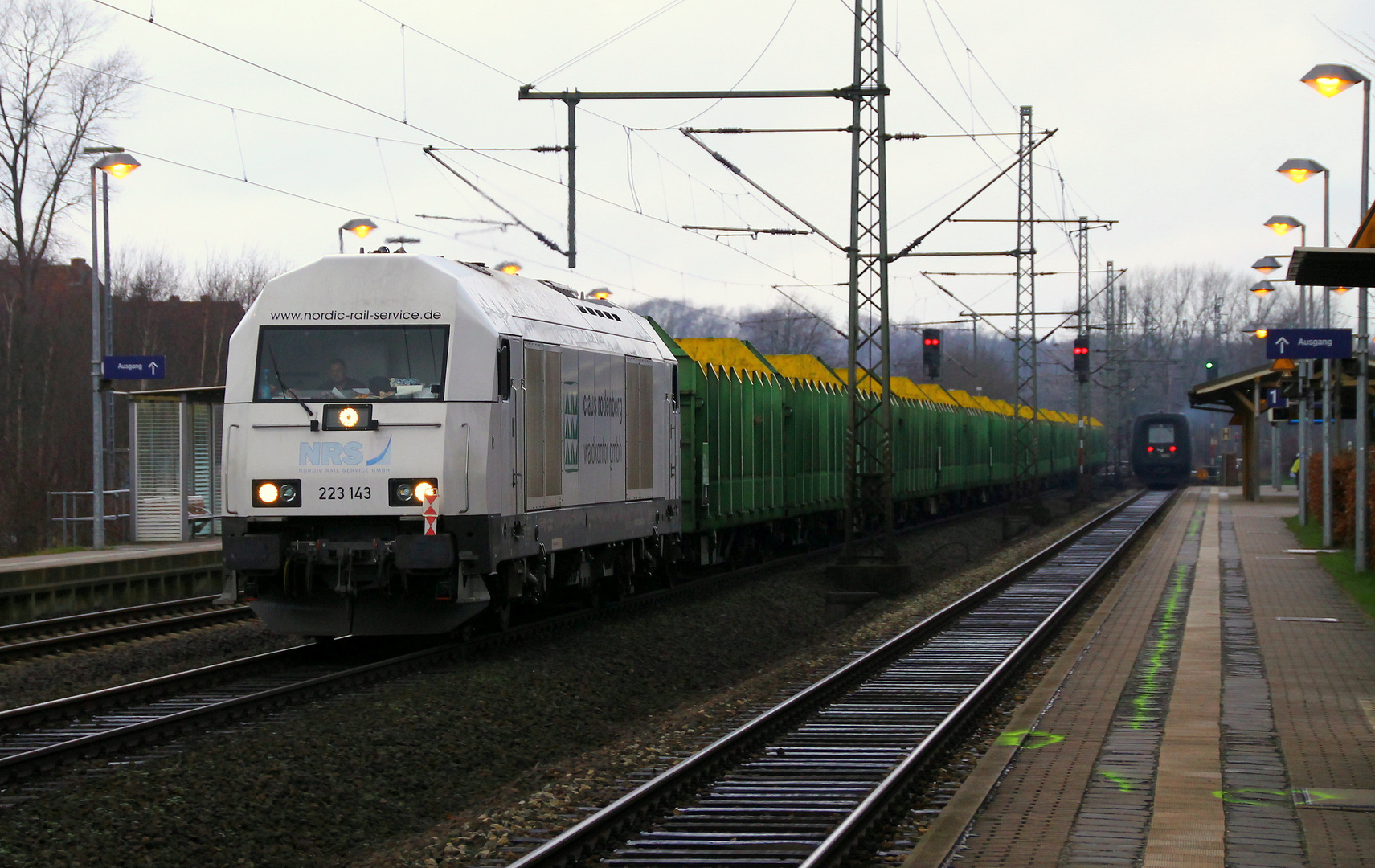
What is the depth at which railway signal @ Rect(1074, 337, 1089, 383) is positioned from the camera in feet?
142

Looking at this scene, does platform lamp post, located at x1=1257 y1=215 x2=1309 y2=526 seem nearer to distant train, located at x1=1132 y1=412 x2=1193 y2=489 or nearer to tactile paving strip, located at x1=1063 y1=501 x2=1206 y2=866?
tactile paving strip, located at x1=1063 y1=501 x2=1206 y2=866

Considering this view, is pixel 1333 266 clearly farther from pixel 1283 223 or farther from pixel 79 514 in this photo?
pixel 79 514

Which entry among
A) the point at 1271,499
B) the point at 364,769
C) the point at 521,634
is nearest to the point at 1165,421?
the point at 1271,499

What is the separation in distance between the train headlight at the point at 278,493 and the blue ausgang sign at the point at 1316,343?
14062mm

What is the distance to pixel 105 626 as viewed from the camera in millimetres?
16750

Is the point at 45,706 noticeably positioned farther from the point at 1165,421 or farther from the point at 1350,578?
the point at 1165,421

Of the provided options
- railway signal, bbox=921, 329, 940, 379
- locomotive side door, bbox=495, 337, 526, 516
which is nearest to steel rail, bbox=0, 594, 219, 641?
locomotive side door, bbox=495, 337, 526, 516

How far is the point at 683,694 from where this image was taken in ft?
45.5

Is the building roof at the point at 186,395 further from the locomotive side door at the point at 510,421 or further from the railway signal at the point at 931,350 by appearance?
the railway signal at the point at 931,350

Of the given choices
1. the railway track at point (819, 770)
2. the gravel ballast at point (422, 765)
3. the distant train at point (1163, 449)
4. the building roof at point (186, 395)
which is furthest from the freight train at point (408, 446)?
the distant train at point (1163, 449)

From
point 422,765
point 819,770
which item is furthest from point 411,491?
point 819,770

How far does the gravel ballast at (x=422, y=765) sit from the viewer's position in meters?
7.71

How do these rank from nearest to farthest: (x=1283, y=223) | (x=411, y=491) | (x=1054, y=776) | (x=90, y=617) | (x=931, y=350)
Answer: (x=1054, y=776) → (x=411, y=491) → (x=90, y=617) → (x=1283, y=223) → (x=931, y=350)

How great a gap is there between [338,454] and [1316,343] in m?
14.3
